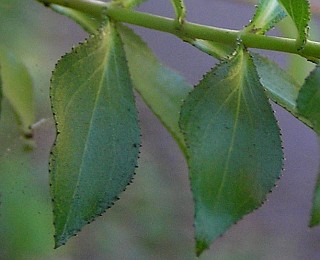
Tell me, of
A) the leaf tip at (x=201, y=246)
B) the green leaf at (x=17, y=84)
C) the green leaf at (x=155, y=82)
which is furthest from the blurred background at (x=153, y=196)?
the leaf tip at (x=201, y=246)

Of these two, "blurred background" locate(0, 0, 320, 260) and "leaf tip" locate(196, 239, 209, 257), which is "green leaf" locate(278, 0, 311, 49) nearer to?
"leaf tip" locate(196, 239, 209, 257)

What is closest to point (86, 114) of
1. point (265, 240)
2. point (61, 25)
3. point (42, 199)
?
point (42, 199)

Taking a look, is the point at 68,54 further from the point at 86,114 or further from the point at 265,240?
the point at 265,240

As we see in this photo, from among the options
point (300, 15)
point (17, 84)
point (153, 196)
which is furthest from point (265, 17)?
point (153, 196)

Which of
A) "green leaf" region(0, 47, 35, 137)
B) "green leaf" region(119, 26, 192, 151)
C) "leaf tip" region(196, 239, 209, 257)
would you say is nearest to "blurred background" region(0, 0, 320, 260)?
"green leaf" region(0, 47, 35, 137)

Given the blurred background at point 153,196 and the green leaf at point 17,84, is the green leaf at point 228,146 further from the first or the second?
the blurred background at point 153,196

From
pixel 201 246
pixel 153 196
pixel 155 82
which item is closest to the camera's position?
pixel 201 246

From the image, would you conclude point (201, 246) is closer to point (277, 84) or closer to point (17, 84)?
point (277, 84)
